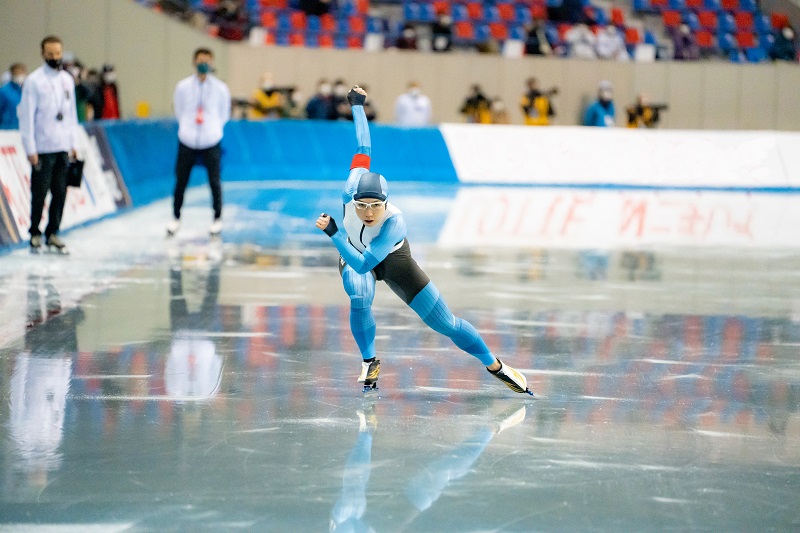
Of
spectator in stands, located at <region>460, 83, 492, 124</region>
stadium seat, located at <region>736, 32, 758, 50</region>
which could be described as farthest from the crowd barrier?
stadium seat, located at <region>736, 32, 758, 50</region>

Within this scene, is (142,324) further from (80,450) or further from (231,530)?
(231,530)

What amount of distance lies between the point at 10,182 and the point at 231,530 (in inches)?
371

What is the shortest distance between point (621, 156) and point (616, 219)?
7.25 metres

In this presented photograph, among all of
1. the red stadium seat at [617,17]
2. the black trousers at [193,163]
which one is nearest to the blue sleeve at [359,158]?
the black trousers at [193,163]

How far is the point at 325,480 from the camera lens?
5.23 meters

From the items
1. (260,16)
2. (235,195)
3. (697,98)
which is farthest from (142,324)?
(697,98)

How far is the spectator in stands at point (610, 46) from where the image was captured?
32.4 m

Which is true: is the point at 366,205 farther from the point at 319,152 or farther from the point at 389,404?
the point at 319,152

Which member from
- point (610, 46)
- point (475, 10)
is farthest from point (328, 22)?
point (610, 46)

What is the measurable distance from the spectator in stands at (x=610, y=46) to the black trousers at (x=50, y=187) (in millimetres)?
21993

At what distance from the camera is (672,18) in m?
34.5

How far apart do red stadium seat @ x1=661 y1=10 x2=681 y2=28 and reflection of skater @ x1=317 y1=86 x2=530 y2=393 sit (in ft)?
94.8

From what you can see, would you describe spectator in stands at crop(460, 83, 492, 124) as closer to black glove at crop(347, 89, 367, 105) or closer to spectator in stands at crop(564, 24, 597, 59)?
spectator in stands at crop(564, 24, 597, 59)

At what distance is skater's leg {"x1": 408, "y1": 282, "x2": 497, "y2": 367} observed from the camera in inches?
269
